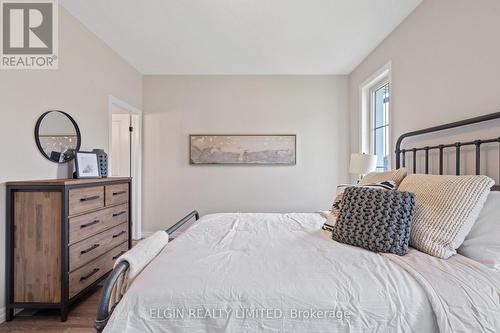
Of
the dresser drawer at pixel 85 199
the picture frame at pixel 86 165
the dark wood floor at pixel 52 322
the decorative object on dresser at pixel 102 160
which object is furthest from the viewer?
the decorative object on dresser at pixel 102 160

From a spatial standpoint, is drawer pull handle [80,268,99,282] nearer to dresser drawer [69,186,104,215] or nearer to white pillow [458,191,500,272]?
dresser drawer [69,186,104,215]

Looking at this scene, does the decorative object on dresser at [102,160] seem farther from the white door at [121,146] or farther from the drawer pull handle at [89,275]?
the white door at [121,146]

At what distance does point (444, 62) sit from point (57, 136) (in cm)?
327

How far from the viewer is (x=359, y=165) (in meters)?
2.57

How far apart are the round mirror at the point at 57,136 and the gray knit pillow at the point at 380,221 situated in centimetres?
245

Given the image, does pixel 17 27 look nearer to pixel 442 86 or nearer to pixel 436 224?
pixel 436 224

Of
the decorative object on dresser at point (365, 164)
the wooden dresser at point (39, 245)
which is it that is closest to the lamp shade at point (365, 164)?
the decorative object on dresser at point (365, 164)

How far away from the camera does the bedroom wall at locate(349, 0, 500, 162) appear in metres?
1.46

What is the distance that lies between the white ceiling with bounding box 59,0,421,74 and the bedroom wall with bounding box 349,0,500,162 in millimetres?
258

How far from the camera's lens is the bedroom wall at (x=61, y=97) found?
178 cm

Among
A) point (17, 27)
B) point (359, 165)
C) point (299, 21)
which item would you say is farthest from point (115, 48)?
point (359, 165)

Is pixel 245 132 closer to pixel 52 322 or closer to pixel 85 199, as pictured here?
pixel 85 199

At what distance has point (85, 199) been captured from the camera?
6.47 feet

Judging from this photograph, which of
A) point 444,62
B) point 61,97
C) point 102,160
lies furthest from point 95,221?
point 444,62
